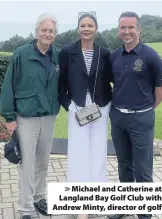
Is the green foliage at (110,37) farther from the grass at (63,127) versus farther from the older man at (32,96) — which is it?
the older man at (32,96)

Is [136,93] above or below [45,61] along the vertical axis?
below

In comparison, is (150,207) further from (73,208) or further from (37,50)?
(37,50)

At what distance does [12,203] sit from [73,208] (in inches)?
34.4

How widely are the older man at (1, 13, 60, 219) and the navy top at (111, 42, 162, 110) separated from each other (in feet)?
2.06

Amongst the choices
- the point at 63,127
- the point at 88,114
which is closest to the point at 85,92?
the point at 88,114

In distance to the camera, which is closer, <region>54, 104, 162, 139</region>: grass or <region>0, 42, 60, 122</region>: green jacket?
<region>0, 42, 60, 122</region>: green jacket

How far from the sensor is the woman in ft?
12.1

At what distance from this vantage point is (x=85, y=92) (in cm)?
371

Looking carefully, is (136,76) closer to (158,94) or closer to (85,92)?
(158,94)

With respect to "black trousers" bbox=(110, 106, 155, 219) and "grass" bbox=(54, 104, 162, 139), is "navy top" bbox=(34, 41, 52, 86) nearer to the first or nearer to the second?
"black trousers" bbox=(110, 106, 155, 219)

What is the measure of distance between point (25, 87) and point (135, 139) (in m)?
1.21

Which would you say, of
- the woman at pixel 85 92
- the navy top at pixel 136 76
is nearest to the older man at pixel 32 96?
the woman at pixel 85 92

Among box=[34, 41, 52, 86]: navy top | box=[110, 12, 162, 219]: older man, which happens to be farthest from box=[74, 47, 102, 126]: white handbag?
box=[34, 41, 52, 86]: navy top

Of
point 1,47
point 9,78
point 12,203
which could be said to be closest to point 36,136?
point 9,78
